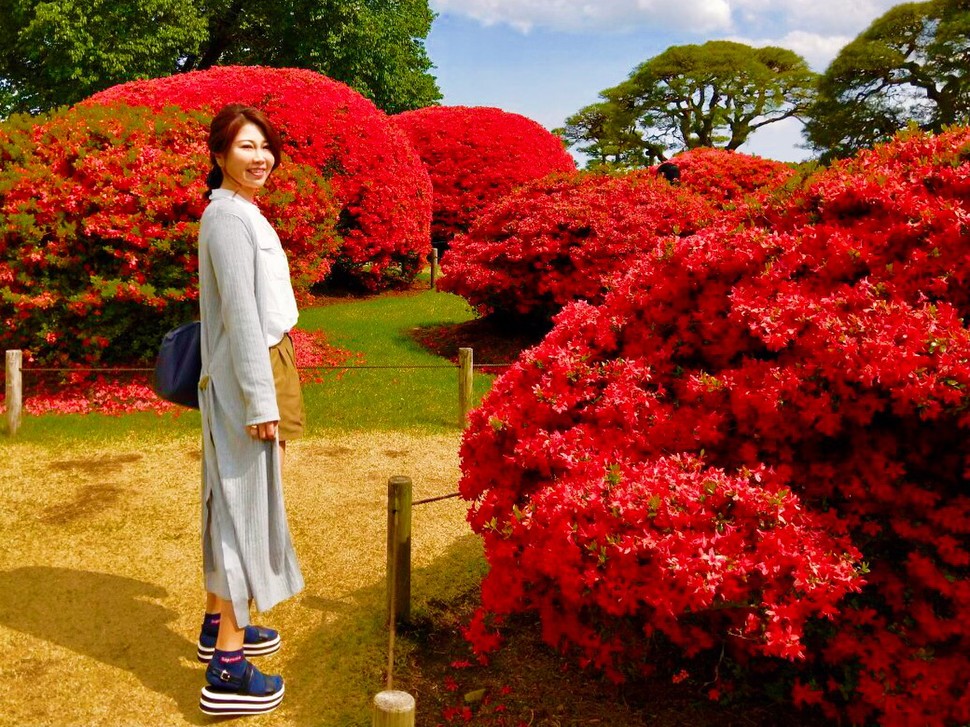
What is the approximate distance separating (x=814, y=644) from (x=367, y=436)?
5195mm

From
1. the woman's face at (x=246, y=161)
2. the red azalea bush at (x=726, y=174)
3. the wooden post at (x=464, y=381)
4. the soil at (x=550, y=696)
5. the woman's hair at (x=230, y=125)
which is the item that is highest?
the red azalea bush at (x=726, y=174)

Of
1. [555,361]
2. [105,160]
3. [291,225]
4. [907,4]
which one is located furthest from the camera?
[907,4]

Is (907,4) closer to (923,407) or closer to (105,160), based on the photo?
(105,160)

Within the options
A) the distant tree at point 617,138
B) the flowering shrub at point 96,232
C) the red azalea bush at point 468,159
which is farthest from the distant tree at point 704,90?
the flowering shrub at point 96,232

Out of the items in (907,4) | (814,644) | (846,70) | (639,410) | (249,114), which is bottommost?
(814,644)

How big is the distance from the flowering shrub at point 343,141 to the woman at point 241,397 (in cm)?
896

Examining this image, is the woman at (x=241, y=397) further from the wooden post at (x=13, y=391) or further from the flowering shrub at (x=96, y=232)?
the flowering shrub at (x=96, y=232)

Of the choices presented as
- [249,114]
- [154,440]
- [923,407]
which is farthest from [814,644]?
[154,440]

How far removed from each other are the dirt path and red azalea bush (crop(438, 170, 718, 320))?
4.35 m

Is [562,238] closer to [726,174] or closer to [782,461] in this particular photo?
[726,174]

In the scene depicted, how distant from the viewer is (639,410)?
3205 mm

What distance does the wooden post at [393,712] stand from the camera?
2260 mm

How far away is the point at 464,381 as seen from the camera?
786cm

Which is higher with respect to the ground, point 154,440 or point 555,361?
point 555,361
